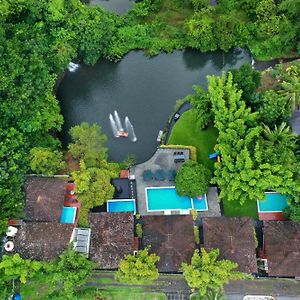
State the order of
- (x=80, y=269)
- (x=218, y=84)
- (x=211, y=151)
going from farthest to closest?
(x=211, y=151), (x=218, y=84), (x=80, y=269)

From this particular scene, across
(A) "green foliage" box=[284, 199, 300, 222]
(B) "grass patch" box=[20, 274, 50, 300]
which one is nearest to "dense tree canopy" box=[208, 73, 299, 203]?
(A) "green foliage" box=[284, 199, 300, 222]

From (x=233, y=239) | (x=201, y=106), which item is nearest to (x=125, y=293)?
(x=233, y=239)

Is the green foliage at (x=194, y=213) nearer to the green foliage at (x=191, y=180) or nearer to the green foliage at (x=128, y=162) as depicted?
the green foliage at (x=191, y=180)

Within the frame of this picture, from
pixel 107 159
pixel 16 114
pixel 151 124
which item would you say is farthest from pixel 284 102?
pixel 16 114

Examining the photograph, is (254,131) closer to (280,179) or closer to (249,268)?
(280,179)

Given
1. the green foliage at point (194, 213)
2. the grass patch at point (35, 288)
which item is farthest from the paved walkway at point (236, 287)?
the green foliage at point (194, 213)

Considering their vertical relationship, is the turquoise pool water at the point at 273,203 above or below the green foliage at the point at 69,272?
above

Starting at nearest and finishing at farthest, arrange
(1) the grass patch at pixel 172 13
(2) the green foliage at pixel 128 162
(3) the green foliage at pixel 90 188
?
(3) the green foliage at pixel 90 188 < (2) the green foliage at pixel 128 162 < (1) the grass patch at pixel 172 13
